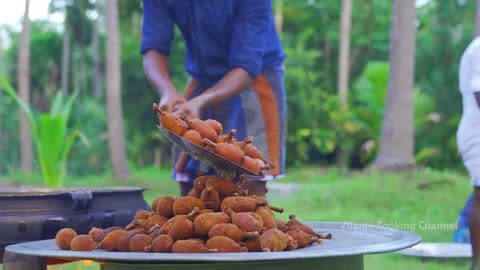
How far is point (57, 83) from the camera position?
2344cm

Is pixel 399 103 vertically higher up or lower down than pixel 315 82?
lower down

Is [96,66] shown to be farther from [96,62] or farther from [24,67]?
[24,67]

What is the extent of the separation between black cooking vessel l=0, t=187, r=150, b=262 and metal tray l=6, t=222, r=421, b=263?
258 millimetres

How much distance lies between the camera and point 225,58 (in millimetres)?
3207

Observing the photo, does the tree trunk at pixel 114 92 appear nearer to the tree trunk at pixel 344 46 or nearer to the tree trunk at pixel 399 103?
the tree trunk at pixel 399 103

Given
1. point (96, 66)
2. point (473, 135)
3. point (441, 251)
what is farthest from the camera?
point (96, 66)

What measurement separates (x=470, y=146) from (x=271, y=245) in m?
2.31

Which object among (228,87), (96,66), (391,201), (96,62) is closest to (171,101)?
(228,87)

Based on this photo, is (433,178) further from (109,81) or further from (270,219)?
(270,219)

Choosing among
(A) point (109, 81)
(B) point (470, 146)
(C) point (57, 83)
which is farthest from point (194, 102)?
(C) point (57, 83)

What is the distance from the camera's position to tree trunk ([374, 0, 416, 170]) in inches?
412

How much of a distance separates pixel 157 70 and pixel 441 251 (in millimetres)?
2769

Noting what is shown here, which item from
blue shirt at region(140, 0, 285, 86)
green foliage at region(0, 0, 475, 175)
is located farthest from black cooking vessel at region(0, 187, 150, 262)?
green foliage at region(0, 0, 475, 175)

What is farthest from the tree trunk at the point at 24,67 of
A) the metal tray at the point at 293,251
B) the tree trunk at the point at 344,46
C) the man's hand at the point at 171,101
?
the metal tray at the point at 293,251
